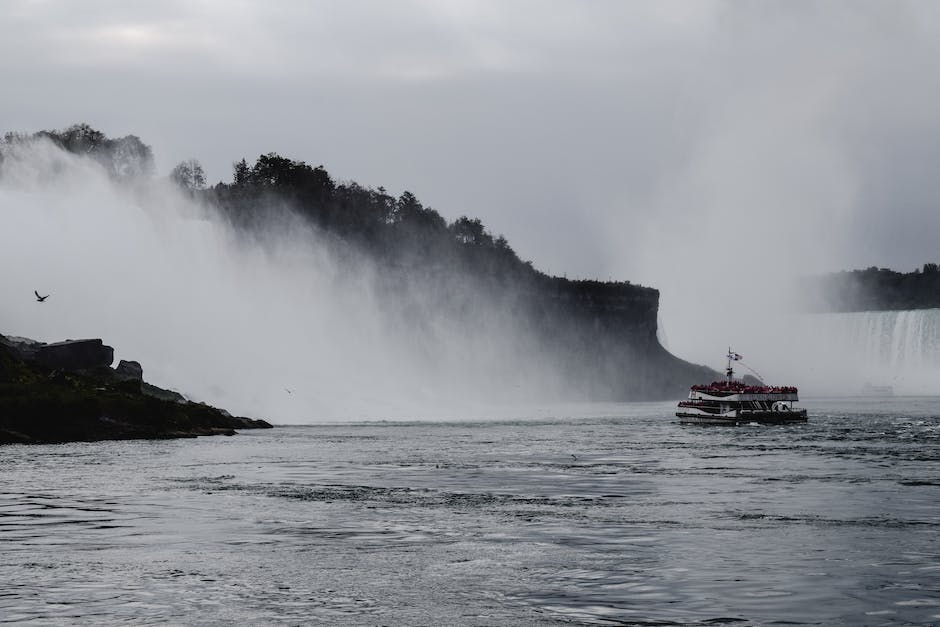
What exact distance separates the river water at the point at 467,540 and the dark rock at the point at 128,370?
2877 cm

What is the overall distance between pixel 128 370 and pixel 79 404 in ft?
57.8

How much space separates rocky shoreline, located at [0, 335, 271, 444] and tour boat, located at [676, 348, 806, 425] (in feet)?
117

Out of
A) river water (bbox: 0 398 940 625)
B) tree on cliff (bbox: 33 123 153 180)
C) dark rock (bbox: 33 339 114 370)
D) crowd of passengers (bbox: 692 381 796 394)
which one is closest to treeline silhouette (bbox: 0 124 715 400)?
tree on cliff (bbox: 33 123 153 180)

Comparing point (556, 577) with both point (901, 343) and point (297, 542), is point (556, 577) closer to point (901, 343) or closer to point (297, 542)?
point (297, 542)

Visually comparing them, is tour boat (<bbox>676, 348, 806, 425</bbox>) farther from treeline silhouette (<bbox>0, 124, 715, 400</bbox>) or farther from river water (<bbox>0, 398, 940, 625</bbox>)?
treeline silhouette (<bbox>0, 124, 715, 400</bbox>)

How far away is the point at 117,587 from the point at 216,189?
534ft

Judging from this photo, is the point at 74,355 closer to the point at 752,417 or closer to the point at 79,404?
the point at 79,404

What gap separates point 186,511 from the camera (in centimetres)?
2888

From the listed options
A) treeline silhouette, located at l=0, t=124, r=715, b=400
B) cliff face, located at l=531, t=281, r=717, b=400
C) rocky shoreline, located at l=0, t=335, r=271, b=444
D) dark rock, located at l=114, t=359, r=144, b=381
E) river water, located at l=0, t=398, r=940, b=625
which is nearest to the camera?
Result: river water, located at l=0, t=398, r=940, b=625

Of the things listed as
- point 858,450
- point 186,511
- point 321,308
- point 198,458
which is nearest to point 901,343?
point 321,308

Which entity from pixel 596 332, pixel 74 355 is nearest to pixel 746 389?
pixel 74 355

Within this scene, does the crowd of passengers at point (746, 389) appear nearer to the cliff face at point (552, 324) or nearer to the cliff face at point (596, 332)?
the cliff face at point (552, 324)

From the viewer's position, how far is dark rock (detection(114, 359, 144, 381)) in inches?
3036

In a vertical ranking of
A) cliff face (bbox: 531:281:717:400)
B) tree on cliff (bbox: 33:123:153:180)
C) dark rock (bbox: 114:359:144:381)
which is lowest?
dark rock (bbox: 114:359:144:381)
